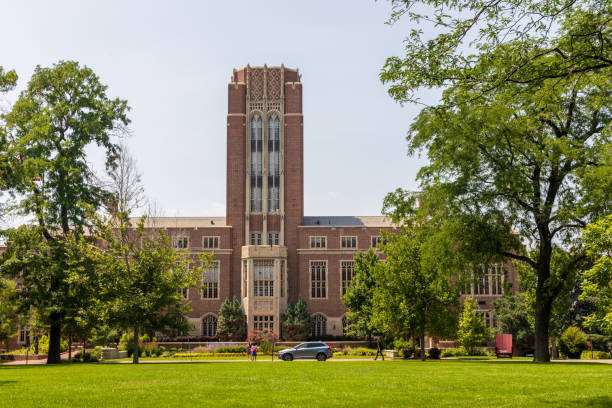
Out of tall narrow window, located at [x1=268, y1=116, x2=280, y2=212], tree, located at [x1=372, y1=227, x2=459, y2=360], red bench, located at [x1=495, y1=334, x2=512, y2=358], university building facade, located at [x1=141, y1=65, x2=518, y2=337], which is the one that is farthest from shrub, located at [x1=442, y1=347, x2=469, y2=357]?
tall narrow window, located at [x1=268, y1=116, x2=280, y2=212]

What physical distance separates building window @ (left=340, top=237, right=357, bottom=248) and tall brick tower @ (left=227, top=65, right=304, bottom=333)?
478cm

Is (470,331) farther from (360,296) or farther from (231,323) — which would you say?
(231,323)

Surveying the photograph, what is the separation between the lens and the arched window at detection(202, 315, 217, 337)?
62.2m

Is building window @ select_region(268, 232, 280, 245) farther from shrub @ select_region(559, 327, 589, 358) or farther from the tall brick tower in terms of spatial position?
shrub @ select_region(559, 327, 589, 358)

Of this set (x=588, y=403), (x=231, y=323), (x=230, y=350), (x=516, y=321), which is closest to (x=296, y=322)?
(x=231, y=323)

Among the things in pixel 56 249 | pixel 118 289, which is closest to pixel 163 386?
pixel 118 289

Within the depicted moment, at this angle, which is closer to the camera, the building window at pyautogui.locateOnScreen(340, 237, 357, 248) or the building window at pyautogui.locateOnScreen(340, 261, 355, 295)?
the building window at pyautogui.locateOnScreen(340, 261, 355, 295)

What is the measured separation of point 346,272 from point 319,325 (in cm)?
609

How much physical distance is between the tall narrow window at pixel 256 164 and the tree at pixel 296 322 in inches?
460

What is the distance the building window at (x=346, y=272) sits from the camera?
63.8 meters

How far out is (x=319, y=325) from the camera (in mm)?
62844

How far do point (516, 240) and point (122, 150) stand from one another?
25726 mm

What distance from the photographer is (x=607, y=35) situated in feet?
40.6

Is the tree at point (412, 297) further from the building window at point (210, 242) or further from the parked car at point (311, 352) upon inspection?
the building window at point (210, 242)
